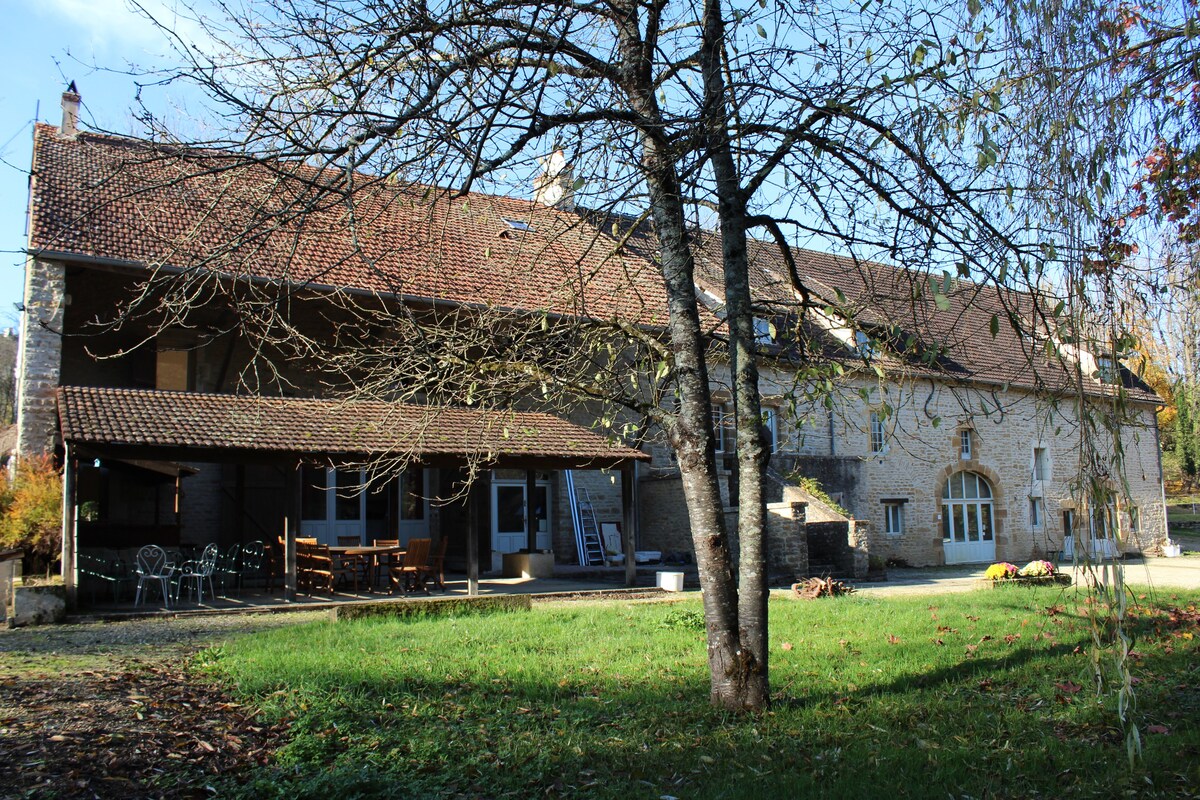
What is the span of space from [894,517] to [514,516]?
10.3m

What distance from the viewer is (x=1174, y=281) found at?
5.07 metres

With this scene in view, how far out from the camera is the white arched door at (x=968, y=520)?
2506 centimetres

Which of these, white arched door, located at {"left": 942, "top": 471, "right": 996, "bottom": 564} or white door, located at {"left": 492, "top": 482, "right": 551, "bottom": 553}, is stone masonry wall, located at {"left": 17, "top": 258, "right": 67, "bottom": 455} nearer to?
white door, located at {"left": 492, "top": 482, "right": 551, "bottom": 553}

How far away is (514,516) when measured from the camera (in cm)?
1975

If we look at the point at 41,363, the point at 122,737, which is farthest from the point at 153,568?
the point at 122,737

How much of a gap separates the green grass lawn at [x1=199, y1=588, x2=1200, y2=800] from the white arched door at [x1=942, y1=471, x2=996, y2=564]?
15.7 metres

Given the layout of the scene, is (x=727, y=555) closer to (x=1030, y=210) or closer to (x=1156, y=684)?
(x=1030, y=210)

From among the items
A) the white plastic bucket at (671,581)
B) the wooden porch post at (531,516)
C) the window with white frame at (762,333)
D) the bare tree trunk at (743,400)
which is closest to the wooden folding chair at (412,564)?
the wooden porch post at (531,516)

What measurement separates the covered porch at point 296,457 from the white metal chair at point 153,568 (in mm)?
782

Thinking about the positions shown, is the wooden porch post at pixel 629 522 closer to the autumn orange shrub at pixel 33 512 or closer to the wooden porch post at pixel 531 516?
the wooden porch post at pixel 531 516

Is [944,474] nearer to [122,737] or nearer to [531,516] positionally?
[531,516]

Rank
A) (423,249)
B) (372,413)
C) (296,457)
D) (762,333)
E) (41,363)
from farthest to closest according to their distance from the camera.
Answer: (372,413) < (41,363) < (296,457) < (762,333) < (423,249)

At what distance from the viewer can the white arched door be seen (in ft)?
82.2

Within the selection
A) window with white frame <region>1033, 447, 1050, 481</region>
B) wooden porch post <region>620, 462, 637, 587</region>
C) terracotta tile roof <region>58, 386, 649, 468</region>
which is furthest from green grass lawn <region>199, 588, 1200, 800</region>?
window with white frame <region>1033, 447, 1050, 481</region>
